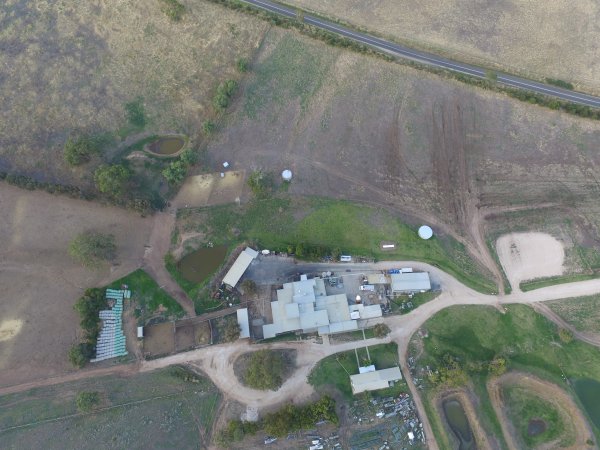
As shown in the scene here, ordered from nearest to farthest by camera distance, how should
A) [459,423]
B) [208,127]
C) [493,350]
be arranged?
[459,423] → [493,350] → [208,127]

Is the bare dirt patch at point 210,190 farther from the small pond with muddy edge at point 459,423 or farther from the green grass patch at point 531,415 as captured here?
the green grass patch at point 531,415

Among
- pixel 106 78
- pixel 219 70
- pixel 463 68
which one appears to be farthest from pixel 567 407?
pixel 106 78

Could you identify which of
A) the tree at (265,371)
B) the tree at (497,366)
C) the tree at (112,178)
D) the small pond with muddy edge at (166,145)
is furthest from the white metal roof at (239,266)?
the tree at (497,366)

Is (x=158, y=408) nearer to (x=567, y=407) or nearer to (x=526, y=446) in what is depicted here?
Result: (x=526, y=446)

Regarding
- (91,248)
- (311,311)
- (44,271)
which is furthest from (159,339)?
(311,311)

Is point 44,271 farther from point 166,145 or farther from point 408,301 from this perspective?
point 408,301
